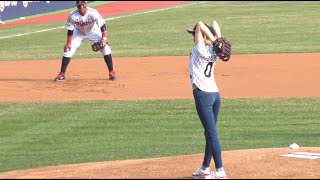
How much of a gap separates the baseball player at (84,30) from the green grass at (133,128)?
7.12 feet

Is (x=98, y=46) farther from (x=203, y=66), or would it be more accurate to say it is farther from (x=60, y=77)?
(x=203, y=66)

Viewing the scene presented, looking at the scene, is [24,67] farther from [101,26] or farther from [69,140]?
[69,140]

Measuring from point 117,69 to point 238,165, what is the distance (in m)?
10.0

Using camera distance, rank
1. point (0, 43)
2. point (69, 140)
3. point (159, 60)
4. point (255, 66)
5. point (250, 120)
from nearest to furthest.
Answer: point (69, 140) → point (250, 120) → point (255, 66) → point (159, 60) → point (0, 43)

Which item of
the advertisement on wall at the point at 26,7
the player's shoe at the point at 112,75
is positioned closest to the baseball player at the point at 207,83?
the player's shoe at the point at 112,75

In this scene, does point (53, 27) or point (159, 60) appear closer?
point (159, 60)

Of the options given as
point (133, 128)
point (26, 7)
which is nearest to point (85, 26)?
point (133, 128)

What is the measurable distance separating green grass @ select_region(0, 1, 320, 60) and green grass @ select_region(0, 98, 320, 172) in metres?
7.23

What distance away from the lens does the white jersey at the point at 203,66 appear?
971 cm

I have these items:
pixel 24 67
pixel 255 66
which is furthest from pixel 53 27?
pixel 255 66

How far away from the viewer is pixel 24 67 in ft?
69.5

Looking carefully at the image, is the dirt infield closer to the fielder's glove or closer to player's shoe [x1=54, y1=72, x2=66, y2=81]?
player's shoe [x1=54, y1=72, x2=66, y2=81]

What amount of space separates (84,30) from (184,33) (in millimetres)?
10284

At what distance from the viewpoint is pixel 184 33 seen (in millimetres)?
28328
